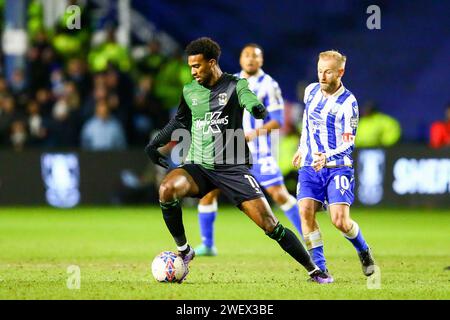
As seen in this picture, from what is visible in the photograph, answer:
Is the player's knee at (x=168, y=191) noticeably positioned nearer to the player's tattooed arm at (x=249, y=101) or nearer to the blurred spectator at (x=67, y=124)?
the player's tattooed arm at (x=249, y=101)

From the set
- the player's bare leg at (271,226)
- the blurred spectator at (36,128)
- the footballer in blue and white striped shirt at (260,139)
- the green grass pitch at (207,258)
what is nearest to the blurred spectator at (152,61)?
the blurred spectator at (36,128)

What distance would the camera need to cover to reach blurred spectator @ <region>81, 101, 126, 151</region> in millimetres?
18391

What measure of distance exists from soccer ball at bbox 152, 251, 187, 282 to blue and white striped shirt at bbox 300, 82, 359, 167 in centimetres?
140

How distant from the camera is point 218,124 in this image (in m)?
8.65

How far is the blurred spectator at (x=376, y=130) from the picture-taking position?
1859cm

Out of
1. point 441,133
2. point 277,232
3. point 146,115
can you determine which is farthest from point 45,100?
point 277,232

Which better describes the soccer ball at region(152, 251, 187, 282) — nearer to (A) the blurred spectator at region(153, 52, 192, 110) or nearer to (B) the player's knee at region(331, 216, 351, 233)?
(B) the player's knee at region(331, 216, 351, 233)

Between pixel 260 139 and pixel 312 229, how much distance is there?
2703 mm

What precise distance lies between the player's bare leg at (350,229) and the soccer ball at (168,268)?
1.34 m

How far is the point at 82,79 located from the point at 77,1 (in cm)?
200

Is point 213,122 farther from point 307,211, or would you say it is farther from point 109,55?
point 109,55

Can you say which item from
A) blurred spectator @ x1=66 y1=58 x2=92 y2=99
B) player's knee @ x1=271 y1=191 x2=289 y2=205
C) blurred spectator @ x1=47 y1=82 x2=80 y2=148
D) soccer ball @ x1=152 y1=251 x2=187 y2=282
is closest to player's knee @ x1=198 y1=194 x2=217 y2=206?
player's knee @ x1=271 y1=191 x2=289 y2=205

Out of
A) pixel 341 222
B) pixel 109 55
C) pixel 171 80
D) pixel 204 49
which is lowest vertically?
pixel 341 222

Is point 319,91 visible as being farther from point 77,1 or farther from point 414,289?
point 77,1
